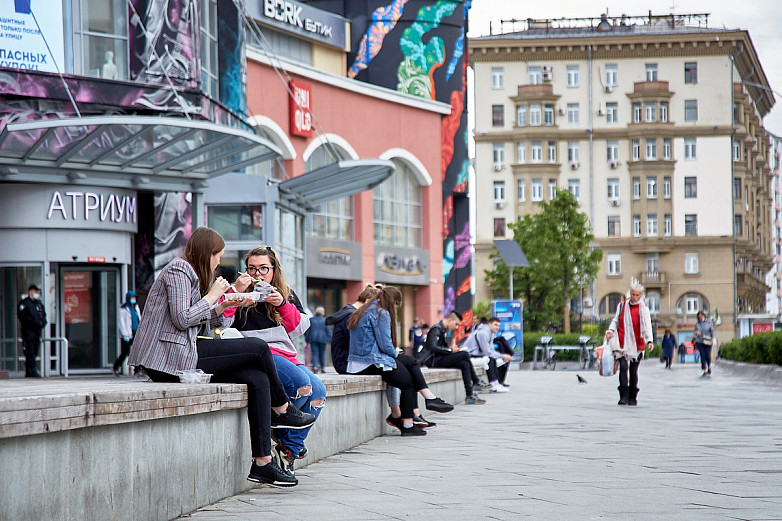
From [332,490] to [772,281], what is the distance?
104845mm

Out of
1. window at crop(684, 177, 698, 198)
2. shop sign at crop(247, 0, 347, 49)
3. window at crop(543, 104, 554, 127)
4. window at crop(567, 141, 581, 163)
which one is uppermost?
window at crop(543, 104, 554, 127)

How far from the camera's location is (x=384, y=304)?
11.1 metres

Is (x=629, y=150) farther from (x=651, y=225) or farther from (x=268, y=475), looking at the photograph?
(x=268, y=475)

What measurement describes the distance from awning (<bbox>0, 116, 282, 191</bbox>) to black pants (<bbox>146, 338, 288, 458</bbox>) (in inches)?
447

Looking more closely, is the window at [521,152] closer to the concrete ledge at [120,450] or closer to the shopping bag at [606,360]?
the shopping bag at [606,360]

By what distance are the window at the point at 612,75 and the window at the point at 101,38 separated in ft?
200

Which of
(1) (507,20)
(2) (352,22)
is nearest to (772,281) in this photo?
(1) (507,20)

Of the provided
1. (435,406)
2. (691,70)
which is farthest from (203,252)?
(691,70)

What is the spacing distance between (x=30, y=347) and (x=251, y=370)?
595 inches

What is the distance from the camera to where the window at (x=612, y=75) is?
79500 mm

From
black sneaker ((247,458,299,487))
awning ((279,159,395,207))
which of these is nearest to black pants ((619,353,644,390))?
awning ((279,159,395,207))

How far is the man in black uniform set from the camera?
20.6m

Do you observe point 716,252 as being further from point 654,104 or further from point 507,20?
point 507,20

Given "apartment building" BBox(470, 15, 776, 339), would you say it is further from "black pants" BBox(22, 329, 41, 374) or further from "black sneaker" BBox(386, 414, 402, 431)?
"black sneaker" BBox(386, 414, 402, 431)
